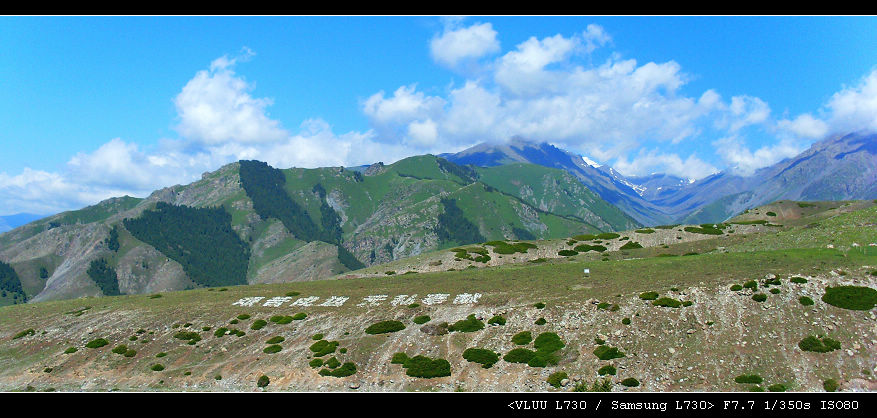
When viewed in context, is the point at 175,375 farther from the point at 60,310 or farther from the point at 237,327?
the point at 60,310

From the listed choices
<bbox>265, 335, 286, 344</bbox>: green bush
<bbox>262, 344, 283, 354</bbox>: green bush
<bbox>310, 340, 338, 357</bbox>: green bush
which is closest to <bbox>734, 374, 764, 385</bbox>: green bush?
<bbox>310, 340, 338, 357</bbox>: green bush

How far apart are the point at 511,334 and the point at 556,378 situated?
10.3 meters

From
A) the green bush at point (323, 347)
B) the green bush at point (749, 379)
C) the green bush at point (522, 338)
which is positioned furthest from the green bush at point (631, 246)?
the green bush at point (323, 347)

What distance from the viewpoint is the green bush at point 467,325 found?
53.8 meters

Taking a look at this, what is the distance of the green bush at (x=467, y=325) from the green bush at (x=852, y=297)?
114 ft

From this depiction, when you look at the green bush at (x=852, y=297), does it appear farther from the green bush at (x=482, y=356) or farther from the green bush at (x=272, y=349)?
the green bush at (x=272, y=349)

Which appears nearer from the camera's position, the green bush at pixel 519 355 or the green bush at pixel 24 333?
the green bush at pixel 519 355

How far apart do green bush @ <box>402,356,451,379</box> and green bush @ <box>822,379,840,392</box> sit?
30185mm

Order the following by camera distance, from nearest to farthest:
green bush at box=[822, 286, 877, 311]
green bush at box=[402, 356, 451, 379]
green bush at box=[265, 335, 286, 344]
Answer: green bush at box=[822, 286, 877, 311], green bush at box=[402, 356, 451, 379], green bush at box=[265, 335, 286, 344]

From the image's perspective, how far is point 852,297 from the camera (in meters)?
46.4

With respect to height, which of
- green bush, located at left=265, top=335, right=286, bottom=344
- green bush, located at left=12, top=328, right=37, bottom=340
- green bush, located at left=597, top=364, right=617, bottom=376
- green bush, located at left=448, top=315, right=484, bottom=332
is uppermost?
green bush, located at left=12, top=328, right=37, bottom=340

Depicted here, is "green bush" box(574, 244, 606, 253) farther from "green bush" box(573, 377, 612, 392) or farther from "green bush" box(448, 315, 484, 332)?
"green bush" box(573, 377, 612, 392)

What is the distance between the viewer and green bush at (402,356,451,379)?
149ft
